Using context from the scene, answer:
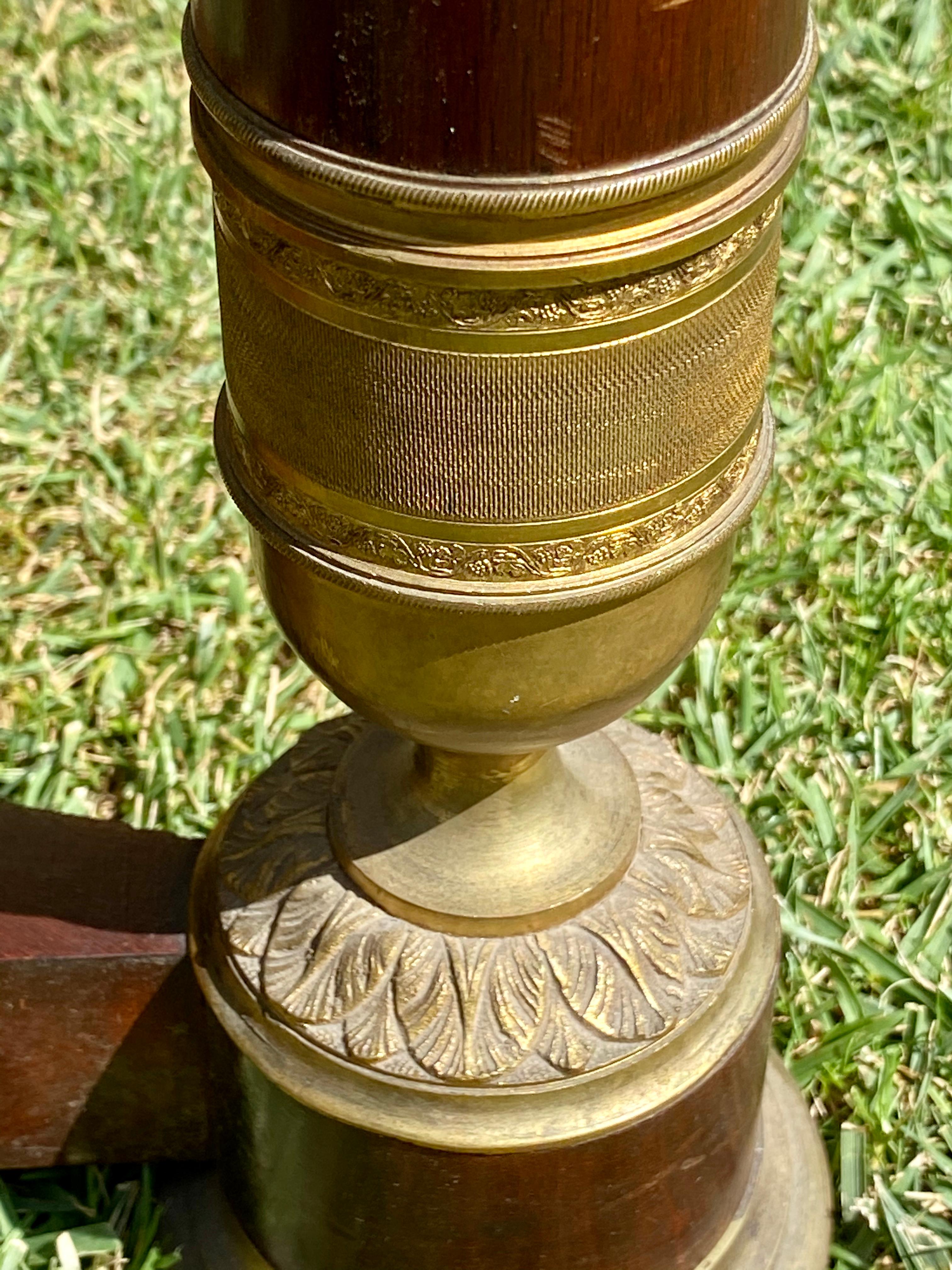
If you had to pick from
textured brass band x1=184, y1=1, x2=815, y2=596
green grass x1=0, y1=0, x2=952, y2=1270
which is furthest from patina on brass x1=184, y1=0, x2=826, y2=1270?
green grass x1=0, y1=0, x2=952, y2=1270

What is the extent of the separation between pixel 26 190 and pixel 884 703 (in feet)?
5.16

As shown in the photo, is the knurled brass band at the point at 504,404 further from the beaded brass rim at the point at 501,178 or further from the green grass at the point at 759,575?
the green grass at the point at 759,575

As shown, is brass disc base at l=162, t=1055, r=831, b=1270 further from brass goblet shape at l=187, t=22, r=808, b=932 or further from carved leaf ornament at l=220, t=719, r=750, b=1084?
brass goblet shape at l=187, t=22, r=808, b=932

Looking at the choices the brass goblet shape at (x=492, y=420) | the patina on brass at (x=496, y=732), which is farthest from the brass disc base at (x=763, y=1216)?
the brass goblet shape at (x=492, y=420)

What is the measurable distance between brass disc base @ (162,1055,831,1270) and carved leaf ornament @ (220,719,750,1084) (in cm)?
30

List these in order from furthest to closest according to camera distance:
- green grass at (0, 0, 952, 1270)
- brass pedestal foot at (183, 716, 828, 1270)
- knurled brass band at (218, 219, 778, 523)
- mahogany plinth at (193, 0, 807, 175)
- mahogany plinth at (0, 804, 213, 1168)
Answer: green grass at (0, 0, 952, 1270), mahogany plinth at (0, 804, 213, 1168), brass pedestal foot at (183, 716, 828, 1270), knurled brass band at (218, 219, 778, 523), mahogany plinth at (193, 0, 807, 175)

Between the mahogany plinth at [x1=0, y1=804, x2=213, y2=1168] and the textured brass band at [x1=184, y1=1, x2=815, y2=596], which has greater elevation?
the textured brass band at [x1=184, y1=1, x2=815, y2=596]

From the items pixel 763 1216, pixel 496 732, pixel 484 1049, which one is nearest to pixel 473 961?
pixel 484 1049

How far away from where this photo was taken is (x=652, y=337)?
1.00 metres

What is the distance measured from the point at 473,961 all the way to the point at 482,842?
0.10 m

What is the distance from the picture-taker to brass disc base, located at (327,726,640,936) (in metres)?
1.42

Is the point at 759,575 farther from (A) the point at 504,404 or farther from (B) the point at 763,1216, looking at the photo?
(A) the point at 504,404

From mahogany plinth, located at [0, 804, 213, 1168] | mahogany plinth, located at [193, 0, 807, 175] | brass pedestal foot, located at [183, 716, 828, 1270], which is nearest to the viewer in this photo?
mahogany plinth, located at [193, 0, 807, 175]

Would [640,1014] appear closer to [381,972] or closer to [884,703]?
[381,972]
